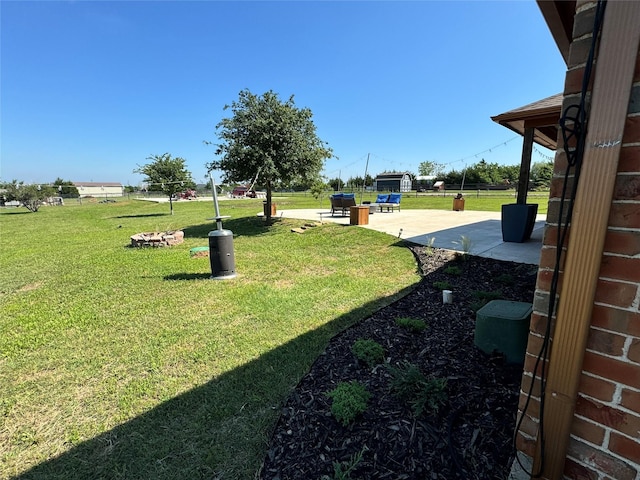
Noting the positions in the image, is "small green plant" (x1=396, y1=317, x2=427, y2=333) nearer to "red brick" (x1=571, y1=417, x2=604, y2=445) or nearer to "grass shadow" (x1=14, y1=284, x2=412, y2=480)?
"grass shadow" (x1=14, y1=284, x2=412, y2=480)

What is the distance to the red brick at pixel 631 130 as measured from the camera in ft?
2.96

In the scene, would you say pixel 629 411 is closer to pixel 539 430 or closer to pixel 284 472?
pixel 539 430

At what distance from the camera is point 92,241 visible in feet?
30.6

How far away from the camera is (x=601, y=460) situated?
1107 mm

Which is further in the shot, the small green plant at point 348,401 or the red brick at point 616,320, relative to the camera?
the small green plant at point 348,401

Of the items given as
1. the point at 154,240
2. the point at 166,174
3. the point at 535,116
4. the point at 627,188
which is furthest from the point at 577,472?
the point at 166,174

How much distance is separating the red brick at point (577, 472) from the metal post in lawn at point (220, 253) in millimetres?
4604

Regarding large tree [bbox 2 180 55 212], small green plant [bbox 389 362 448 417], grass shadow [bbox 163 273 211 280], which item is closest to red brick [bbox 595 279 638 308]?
small green plant [bbox 389 362 448 417]

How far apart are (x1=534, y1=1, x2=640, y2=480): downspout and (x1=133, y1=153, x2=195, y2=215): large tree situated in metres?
17.6

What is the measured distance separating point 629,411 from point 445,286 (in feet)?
10.4

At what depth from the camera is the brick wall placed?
3.08ft

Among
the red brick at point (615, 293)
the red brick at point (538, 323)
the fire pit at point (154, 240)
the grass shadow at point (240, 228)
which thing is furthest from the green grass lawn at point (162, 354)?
the grass shadow at point (240, 228)

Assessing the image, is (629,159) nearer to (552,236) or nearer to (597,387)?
(552,236)

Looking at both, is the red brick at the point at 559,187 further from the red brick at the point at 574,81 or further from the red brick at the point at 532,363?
the red brick at the point at 532,363
